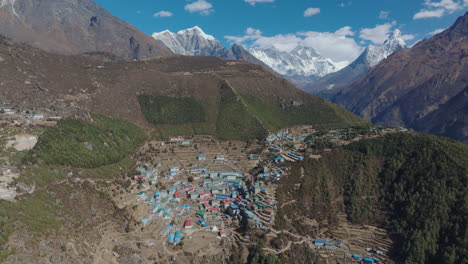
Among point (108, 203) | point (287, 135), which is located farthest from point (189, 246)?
point (287, 135)

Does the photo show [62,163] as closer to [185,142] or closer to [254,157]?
[185,142]

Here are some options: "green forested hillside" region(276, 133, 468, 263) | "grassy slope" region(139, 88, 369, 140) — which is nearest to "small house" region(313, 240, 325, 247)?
"green forested hillside" region(276, 133, 468, 263)

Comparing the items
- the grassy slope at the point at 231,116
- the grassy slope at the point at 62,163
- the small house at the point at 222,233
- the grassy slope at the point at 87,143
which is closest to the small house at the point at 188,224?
the small house at the point at 222,233

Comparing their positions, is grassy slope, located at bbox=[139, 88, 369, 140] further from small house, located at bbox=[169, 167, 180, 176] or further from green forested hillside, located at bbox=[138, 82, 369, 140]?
small house, located at bbox=[169, 167, 180, 176]

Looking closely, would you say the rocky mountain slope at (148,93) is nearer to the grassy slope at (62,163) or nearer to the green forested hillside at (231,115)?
the green forested hillside at (231,115)

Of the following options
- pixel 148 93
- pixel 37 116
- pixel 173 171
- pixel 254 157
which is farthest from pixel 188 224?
pixel 148 93
